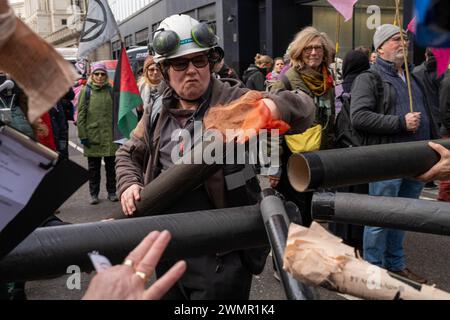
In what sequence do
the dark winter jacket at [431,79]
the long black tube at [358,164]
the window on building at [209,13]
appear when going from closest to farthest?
the long black tube at [358,164]
the dark winter jacket at [431,79]
the window on building at [209,13]

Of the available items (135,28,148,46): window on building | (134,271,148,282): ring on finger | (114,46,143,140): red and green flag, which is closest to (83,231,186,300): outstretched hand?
(134,271,148,282): ring on finger

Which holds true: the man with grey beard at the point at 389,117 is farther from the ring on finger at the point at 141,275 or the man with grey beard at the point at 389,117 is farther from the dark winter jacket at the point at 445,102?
the ring on finger at the point at 141,275

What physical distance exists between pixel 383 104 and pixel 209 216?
2498 millimetres

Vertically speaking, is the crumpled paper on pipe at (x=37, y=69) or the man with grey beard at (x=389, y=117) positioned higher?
the crumpled paper on pipe at (x=37, y=69)

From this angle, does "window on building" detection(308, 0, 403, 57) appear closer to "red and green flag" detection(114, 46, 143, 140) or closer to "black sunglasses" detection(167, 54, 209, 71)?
"red and green flag" detection(114, 46, 143, 140)

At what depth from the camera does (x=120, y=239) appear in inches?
60.1

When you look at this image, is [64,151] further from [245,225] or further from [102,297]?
[102,297]

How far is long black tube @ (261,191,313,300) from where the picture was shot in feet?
4.02

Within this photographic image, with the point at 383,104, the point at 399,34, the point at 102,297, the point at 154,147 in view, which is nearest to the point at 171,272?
the point at 102,297

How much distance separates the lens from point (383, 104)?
3773 mm

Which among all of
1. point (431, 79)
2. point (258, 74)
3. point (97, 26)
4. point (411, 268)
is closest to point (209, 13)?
point (258, 74)

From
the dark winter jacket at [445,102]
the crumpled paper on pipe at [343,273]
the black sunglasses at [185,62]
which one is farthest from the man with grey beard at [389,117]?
the crumpled paper on pipe at [343,273]

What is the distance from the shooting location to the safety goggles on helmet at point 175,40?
2.17 m

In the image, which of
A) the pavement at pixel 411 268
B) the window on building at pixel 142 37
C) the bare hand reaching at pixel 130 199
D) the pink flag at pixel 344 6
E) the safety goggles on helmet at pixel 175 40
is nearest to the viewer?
the bare hand reaching at pixel 130 199
